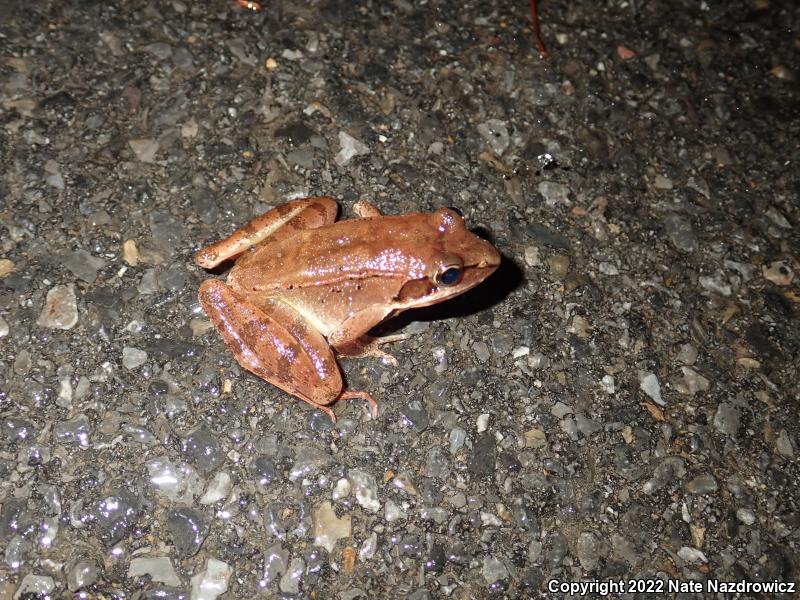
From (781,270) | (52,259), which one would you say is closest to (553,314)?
(781,270)

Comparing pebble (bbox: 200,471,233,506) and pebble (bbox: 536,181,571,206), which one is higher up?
pebble (bbox: 536,181,571,206)

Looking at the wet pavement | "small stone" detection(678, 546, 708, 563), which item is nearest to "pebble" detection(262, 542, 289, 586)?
the wet pavement

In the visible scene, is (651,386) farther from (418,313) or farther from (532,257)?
(418,313)

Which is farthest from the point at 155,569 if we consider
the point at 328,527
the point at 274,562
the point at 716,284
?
the point at 716,284

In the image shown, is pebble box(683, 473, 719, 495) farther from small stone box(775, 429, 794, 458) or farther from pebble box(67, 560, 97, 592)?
pebble box(67, 560, 97, 592)

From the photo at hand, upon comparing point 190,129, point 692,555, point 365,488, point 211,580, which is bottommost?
point 692,555

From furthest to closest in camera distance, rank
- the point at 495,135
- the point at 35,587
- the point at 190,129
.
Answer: the point at 495,135
the point at 190,129
the point at 35,587

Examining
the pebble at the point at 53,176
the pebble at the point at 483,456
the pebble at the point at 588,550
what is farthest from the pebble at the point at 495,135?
the pebble at the point at 53,176

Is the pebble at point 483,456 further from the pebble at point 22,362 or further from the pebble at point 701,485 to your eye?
the pebble at point 22,362
